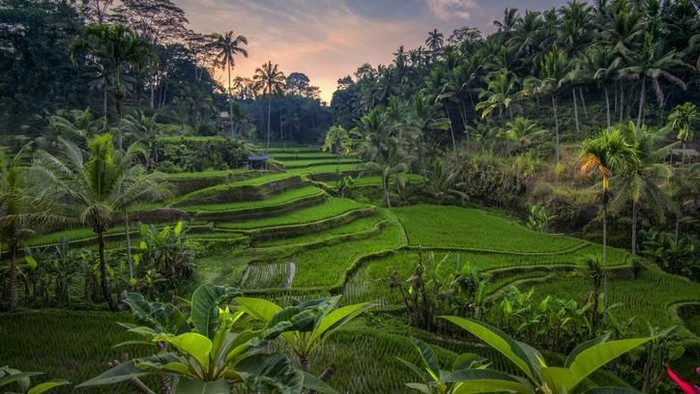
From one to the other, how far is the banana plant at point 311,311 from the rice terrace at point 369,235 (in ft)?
0.08

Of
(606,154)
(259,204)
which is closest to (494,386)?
(606,154)

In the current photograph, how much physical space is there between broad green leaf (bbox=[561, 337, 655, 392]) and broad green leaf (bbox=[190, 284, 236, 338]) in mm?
2560

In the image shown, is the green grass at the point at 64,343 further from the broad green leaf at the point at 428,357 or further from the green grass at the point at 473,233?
the green grass at the point at 473,233

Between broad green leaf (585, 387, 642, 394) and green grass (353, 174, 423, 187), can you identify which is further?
green grass (353, 174, 423, 187)

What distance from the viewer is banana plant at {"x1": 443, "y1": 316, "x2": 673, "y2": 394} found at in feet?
8.20

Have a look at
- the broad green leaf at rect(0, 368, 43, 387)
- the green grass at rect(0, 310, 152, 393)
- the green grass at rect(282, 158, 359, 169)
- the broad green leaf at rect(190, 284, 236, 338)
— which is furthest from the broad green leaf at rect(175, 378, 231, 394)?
the green grass at rect(282, 158, 359, 169)

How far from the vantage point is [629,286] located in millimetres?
13203

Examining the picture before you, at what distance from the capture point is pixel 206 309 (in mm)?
3371

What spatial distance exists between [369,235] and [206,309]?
1429cm

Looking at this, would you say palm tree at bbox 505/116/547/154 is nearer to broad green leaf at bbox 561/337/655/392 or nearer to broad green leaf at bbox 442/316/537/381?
broad green leaf at bbox 442/316/537/381

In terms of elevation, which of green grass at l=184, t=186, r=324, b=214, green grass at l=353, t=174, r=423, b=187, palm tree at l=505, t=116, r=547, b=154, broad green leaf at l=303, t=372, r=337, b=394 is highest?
palm tree at l=505, t=116, r=547, b=154

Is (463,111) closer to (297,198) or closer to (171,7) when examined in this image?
(297,198)

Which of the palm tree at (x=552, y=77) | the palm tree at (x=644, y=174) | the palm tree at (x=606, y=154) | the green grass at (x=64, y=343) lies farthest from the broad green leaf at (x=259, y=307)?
the palm tree at (x=552, y=77)

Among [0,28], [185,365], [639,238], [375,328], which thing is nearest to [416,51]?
[639,238]
